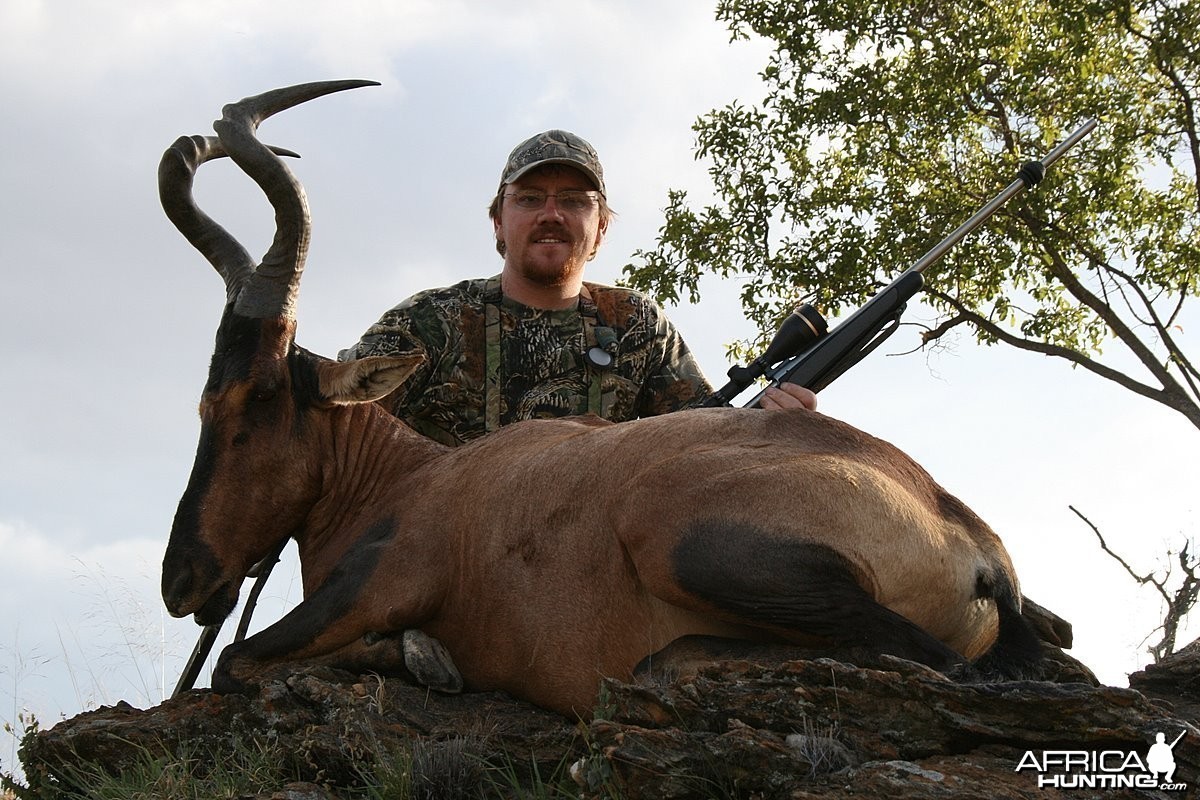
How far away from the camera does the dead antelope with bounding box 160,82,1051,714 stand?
430 centimetres

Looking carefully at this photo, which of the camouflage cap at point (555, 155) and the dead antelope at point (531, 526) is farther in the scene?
the camouflage cap at point (555, 155)

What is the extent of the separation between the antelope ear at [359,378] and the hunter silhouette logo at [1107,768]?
327 cm

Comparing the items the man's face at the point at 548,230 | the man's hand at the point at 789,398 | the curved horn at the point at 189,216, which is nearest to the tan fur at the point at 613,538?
the man's hand at the point at 789,398

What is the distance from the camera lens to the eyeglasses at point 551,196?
7.66 m

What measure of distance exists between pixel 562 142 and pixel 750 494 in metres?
3.77

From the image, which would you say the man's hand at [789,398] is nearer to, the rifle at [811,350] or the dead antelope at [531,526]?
the rifle at [811,350]

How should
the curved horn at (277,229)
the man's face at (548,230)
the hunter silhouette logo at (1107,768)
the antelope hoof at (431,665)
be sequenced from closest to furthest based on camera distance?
the hunter silhouette logo at (1107,768) < the antelope hoof at (431,665) < the curved horn at (277,229) < the man's face at (548,230)

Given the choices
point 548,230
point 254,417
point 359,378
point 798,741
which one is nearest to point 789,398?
point 359,378

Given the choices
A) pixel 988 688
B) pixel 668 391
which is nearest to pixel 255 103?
pixel 668 391

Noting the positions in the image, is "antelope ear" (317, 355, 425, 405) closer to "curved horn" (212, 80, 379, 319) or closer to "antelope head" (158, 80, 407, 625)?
"antelope head" (158, 80, 407, 625)

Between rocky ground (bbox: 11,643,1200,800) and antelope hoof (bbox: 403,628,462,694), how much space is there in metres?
0.46

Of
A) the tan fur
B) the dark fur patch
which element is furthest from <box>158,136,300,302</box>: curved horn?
the dark fur patch

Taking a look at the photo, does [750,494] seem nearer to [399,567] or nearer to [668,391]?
[399,567]

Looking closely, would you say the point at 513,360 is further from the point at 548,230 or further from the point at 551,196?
the point at 551,196
